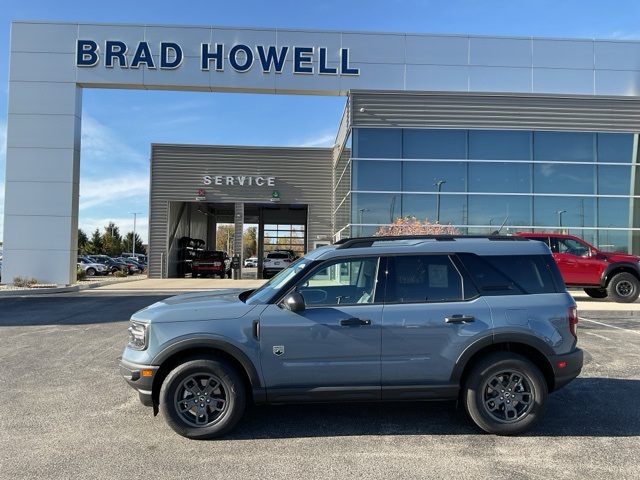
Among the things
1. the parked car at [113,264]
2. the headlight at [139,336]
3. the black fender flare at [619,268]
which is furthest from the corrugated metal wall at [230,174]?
the headlight at [139,336]

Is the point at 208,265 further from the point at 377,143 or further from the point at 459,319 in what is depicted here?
the point at 459,319

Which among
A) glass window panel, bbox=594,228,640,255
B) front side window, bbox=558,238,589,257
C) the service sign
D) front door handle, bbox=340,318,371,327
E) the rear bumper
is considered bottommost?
the rear bumper

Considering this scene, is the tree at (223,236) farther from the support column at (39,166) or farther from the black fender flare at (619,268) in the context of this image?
the black fender flare at (619,268)

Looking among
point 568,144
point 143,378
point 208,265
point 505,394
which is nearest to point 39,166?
point 208,265

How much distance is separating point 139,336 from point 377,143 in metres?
16.5

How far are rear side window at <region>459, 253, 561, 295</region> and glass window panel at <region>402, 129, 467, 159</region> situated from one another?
15545 millimetres

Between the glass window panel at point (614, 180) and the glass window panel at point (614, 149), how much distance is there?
34cm

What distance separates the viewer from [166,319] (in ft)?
14.3

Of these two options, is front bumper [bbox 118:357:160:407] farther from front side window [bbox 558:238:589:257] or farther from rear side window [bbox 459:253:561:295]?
front side window [bbox 558:238:589:257]

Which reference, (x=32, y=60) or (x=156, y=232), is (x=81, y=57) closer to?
(x=32, y=60)

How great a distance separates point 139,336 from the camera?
14.5 feet

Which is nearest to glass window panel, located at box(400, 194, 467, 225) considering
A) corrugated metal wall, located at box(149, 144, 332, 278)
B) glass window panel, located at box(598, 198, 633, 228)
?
glass window panel, located at box(598, 198, 633, 228)

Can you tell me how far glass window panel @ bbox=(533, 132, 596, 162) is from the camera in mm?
20016

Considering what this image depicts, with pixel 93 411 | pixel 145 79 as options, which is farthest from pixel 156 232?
pixel 93 411
